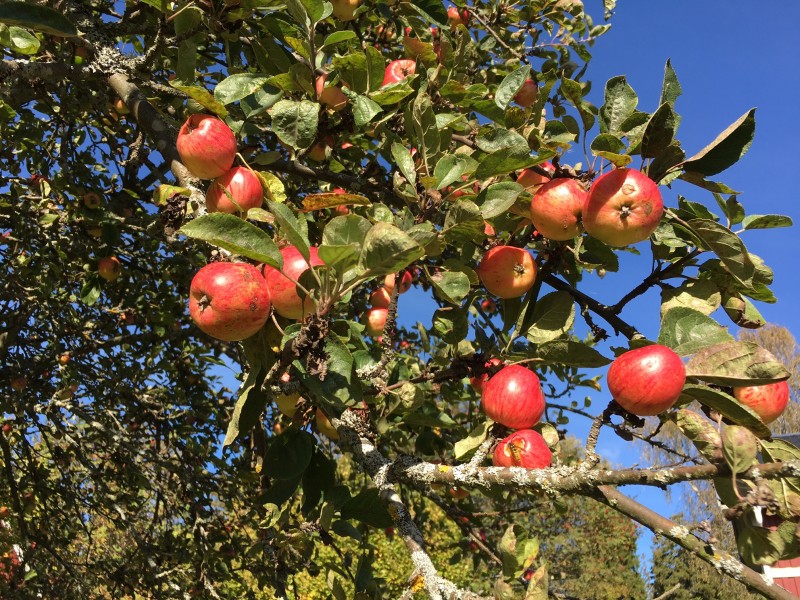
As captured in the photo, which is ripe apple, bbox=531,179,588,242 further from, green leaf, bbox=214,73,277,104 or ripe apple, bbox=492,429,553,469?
green leaf, bbox=214,73,277,104

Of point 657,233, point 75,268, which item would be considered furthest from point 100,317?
point 657,233

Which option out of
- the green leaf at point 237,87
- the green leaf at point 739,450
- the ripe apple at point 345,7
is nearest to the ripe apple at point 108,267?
the ripe apple at point 345,7

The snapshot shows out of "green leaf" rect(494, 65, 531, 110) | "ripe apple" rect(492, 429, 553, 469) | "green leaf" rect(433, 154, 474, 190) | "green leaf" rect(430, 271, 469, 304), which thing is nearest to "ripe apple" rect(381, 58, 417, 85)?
"green leaf" rect(494, 65, 531, 110)

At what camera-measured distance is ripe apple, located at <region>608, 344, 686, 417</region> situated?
1.39 metres

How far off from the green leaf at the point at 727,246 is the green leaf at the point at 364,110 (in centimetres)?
101

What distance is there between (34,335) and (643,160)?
17.0 feet

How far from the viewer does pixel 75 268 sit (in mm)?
4621

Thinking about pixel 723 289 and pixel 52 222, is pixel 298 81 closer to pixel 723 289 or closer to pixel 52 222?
pixel 723 289

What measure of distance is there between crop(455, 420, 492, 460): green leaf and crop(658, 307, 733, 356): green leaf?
630 mm

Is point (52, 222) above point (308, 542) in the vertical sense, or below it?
above

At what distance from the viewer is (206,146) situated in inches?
65.6

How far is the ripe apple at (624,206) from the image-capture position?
1.58m

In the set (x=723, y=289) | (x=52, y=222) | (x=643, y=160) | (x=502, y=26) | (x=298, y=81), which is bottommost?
(x=723, y=289)

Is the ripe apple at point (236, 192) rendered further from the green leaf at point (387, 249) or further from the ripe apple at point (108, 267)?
the ripe apple at point (108, 267)
